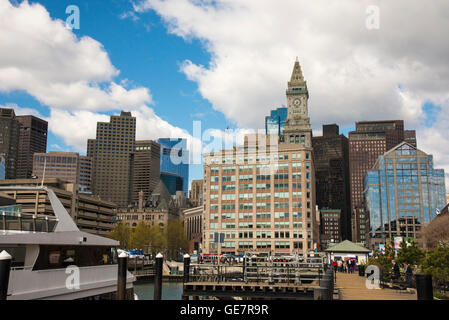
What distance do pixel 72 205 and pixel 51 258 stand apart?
335 ft

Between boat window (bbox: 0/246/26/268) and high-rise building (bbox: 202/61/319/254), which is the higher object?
high-rise building (bbox: 202/61/319/254)

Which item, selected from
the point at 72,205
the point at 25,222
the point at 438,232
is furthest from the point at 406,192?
the point at 25,222

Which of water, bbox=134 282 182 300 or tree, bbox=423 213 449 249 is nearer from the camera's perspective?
water, bbox=134 282 182 300

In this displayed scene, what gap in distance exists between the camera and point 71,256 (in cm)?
2259

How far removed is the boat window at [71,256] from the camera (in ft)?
Answer: 67.3

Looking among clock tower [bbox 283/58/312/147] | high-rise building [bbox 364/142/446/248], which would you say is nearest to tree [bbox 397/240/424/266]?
high-rise building [bbox 364/142/446/248]

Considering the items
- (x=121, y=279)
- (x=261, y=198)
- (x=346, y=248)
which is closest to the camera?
(x=121, y=279)

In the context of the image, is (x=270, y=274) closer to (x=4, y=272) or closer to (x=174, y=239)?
(x=4, y=272)

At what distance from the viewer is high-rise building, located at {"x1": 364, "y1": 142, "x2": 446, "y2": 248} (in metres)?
171

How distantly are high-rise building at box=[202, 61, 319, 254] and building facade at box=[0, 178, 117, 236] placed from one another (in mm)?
35036

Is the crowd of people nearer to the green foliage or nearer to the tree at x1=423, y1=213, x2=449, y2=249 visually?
the green foliage

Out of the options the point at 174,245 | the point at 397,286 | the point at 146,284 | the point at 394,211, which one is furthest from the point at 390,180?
the point at 397,286

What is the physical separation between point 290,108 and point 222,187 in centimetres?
9126

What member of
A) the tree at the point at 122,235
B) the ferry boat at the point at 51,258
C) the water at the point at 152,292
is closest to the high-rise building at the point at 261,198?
the tree at the point at 122,235
